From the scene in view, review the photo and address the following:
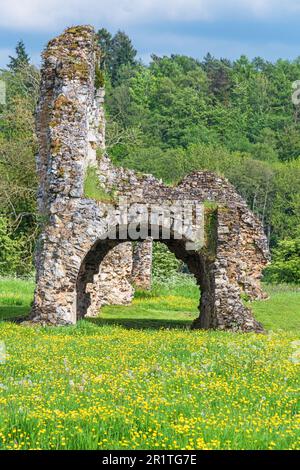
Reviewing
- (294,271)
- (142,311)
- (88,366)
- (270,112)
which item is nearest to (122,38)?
(270,112)

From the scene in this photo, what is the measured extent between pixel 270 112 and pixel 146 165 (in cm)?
3445

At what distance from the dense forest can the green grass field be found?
2401cm

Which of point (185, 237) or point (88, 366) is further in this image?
point (185, 237)

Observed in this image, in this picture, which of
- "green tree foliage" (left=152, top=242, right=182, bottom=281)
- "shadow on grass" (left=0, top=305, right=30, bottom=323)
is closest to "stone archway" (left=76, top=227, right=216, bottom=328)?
"shadow on grass" (left=0, top=305, right=30, bottom=323)

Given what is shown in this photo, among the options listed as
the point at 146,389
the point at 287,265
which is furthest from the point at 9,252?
the point at 146,389

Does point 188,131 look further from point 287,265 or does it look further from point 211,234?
point 211,234

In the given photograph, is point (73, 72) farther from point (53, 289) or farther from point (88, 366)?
point (88, 366)

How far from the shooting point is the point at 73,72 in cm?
2119

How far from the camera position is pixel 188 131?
97.9 meters

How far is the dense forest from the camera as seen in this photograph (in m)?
43.5

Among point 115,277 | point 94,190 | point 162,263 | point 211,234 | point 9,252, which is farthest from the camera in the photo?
point 162,263

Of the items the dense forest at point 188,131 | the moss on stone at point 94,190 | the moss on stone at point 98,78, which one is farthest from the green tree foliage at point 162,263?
the moss on stone at point 94,190

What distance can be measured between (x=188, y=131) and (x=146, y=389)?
290 ft

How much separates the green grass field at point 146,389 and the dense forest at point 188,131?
24.0 meters
